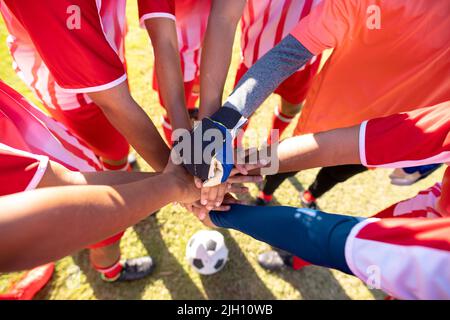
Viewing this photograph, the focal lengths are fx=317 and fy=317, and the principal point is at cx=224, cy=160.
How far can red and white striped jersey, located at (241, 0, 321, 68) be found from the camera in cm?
160

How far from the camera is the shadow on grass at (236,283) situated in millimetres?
1909

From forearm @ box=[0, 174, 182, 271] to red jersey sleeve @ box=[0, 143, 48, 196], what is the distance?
195mm

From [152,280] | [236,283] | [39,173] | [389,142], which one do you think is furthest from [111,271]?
[389,142]

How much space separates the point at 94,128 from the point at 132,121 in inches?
Answer: 18.9

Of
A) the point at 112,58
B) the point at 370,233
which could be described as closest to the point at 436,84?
the point at 370,233

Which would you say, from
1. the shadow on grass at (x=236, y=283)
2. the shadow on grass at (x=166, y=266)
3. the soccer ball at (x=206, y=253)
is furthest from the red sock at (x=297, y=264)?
the shadow on grass at (x=166, y=266)

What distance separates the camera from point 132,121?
113 centimetres

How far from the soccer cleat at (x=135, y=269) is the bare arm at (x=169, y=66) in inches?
41.7

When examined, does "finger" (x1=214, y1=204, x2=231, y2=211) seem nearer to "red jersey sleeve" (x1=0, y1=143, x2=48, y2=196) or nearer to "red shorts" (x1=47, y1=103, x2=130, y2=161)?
"red jersey sleeve" (x1=0, y1=143, x2=48, y2=196)

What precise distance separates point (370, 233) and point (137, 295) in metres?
1.56

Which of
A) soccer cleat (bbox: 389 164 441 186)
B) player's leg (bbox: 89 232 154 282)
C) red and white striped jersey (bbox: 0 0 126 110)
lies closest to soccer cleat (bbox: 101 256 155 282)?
player's leg (bbox: 89 232 154 282)

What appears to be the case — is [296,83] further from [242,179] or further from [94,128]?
[94,128]

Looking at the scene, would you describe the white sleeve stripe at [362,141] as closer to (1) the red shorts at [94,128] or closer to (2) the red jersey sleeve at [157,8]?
(2) the red jersey sleeve at [157,8]

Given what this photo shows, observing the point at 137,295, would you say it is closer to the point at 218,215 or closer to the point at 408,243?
the point at 218,215
